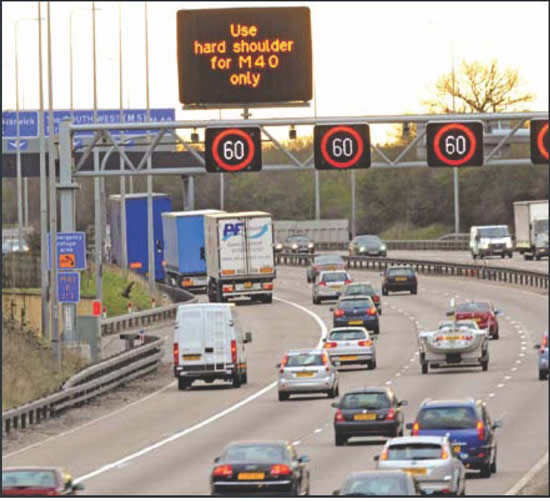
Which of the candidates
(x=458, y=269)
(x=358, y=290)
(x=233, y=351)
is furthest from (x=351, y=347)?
(x=458, y=269)

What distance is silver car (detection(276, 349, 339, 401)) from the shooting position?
48656mm

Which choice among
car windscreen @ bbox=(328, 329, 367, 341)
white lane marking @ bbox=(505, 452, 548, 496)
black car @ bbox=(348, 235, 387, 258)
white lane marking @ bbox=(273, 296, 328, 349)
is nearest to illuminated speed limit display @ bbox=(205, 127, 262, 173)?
white lane marking @ bbox=(505, 452, 548, 496)

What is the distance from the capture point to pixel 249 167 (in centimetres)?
3984

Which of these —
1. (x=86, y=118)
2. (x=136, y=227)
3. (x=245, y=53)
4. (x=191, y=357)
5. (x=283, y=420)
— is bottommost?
(x=283, y=420)

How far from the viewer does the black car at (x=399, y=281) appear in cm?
9156

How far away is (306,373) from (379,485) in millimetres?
26115

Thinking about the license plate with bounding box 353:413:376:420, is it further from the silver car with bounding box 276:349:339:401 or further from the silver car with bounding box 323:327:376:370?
the silver car with bounding box 323:327:376:370

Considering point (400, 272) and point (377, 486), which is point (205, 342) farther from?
point (400, 272)

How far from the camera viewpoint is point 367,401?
127 ft

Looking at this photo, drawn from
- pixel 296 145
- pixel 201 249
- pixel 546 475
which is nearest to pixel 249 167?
pixel 546 475

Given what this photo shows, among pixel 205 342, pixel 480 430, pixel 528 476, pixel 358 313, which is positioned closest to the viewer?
pixel 528 476

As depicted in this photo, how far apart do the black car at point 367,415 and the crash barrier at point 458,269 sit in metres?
56.3

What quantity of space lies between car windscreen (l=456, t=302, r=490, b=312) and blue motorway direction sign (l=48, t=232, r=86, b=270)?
71.6ft

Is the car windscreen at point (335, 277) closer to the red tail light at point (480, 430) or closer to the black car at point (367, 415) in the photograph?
the black car at point (367, 415)
